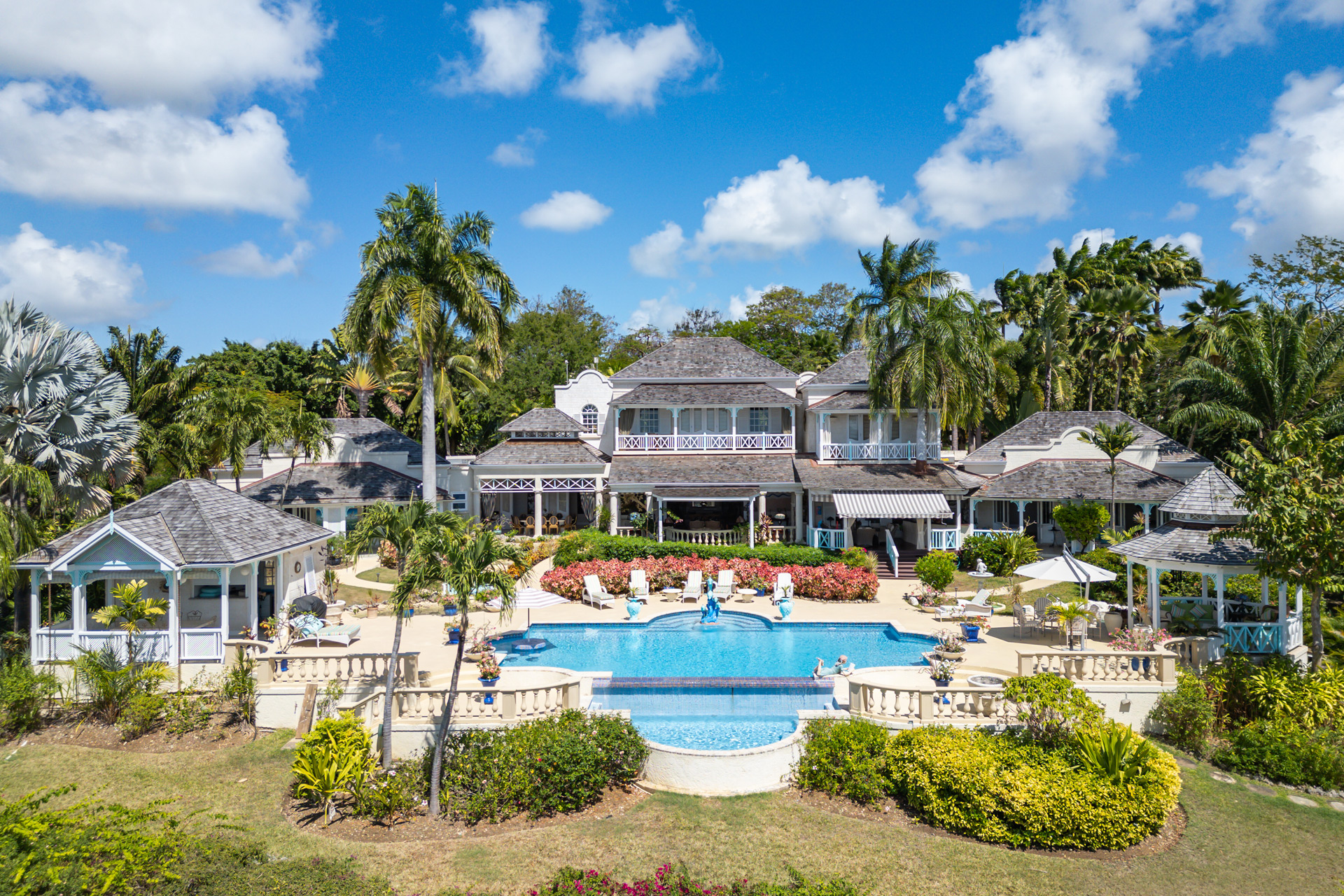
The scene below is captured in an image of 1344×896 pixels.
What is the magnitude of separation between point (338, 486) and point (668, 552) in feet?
54.0

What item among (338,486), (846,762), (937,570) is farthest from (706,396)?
(846,762)

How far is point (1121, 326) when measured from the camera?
41.9 m

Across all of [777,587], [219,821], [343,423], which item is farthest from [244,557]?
[343,423]

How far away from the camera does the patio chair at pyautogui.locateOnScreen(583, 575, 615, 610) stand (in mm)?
26523

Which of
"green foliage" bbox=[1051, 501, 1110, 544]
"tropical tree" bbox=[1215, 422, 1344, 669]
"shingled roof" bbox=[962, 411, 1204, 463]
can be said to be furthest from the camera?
"shingled roof" bbox=[962, 411, 1204, 463]

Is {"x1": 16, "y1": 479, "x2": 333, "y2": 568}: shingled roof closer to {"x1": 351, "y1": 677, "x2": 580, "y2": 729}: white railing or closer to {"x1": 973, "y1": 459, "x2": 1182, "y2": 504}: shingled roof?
{"x1": 351, "y1": 677, "x2": 580, "y2": 729}: white railing

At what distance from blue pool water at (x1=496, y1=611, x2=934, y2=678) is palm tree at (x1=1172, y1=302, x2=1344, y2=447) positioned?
17.8 m

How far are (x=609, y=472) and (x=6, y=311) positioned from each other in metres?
22.8

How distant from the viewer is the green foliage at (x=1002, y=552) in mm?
29859

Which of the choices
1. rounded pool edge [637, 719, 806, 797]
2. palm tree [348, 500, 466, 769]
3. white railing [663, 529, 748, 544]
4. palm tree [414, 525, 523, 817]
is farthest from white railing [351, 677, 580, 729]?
white railing [663, 529, 748, 544]

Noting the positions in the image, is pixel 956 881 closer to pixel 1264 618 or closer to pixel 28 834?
pixel 28 834

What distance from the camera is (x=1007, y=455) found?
36000 millimetres

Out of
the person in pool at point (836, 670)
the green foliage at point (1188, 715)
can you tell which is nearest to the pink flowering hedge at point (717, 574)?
the person in pool at point (836, 670)

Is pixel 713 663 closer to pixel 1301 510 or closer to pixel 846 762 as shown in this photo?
pixel 846 762
